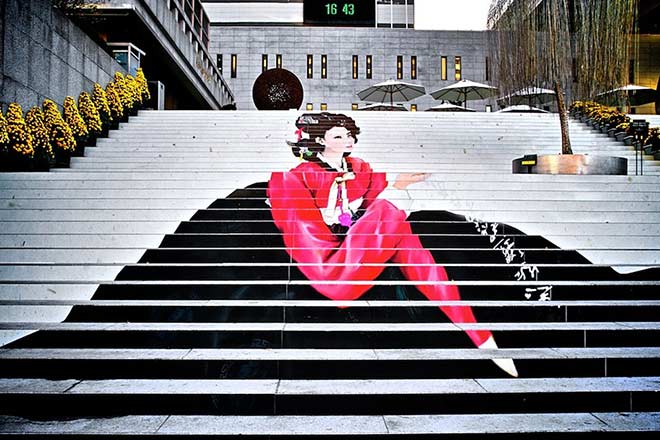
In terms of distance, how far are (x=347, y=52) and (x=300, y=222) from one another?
97.8 ft

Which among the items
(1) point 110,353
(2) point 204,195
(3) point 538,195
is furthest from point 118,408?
(3) point 538,195

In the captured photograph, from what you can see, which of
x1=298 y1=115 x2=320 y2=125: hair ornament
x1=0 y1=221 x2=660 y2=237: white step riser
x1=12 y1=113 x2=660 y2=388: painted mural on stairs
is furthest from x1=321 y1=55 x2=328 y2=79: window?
x1=0 y1=221 x2=660 y2=237: white step riser

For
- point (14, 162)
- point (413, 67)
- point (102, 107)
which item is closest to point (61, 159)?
point (14, 162)

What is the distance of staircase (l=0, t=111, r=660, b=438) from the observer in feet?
→ 12.8

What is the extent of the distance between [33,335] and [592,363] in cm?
485

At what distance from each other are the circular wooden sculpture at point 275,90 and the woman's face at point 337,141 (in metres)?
7.20

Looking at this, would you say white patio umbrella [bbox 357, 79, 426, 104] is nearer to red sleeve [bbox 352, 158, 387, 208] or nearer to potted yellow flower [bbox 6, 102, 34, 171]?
red sleeve [bbox 352, 158, 387, 208]

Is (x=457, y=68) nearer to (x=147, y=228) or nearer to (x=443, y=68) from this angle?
(x=443, y=68)

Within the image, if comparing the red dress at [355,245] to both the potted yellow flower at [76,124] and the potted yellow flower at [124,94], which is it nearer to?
the potted yellow flower at [76,124]

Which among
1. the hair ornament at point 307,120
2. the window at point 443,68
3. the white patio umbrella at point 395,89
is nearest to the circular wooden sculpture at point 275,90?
the white patio umbrella at point 395,89

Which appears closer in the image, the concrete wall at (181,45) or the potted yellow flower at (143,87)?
the potted yellow flower at (143,87)

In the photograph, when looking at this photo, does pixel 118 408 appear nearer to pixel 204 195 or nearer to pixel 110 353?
pixel 110 353

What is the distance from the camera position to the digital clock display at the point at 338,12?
60.3 ft

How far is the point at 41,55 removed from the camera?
34.4ft
